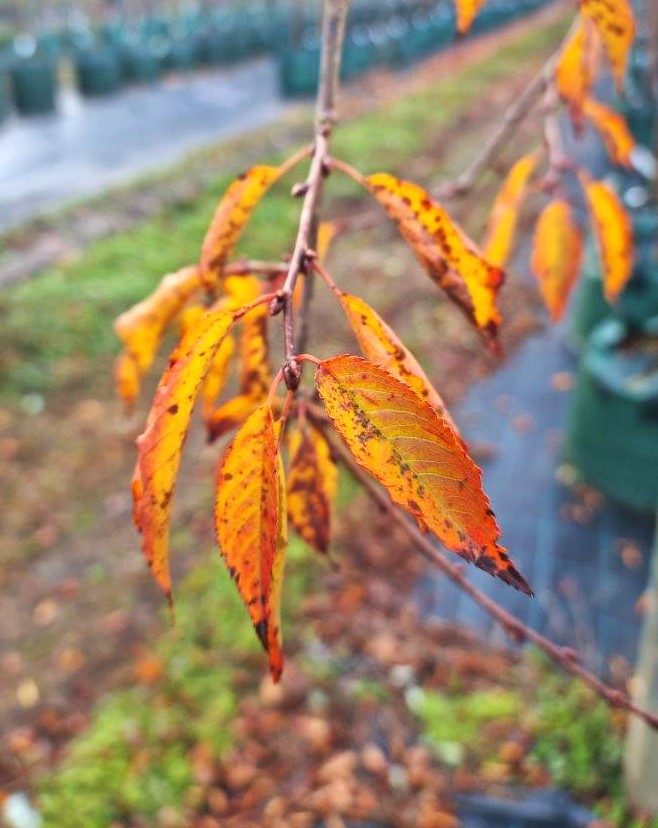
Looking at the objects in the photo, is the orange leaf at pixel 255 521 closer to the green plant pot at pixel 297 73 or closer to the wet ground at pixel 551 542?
the wet ground at pixel 551 542

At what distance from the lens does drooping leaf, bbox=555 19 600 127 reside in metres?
0.82

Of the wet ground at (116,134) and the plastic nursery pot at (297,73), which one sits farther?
the plastic nursery pot at (297,73)

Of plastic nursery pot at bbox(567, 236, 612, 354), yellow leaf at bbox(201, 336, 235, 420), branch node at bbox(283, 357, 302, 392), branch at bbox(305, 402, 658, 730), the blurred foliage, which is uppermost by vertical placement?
branch node at bbox(283, 357, 302, 392)

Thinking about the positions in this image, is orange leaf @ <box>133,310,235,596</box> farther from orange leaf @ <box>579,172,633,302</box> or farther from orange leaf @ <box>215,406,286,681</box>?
orange leaf @ <box>579,172,633,302</box>

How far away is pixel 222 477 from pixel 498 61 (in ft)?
48.4

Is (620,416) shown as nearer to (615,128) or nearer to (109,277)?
(615,128)

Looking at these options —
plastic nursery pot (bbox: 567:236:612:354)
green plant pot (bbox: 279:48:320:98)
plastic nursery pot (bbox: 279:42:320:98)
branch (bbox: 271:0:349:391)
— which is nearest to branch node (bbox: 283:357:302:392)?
branch (bbox: 271:0:349:391)

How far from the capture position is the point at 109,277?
496cm

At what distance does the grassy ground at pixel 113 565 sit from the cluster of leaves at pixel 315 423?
1651 millimetres

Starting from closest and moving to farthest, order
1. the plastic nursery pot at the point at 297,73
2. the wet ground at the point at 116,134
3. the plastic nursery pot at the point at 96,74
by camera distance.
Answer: the wet ground at the point at 116,134 < the plastic nursery pot at the point at 96,74 < the plastic nursery pot at the point at 297,73

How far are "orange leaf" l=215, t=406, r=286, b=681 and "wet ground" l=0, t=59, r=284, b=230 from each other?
6049mm

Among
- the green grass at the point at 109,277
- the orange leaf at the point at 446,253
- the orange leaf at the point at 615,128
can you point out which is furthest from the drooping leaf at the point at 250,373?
the green grass at the point at 109,277

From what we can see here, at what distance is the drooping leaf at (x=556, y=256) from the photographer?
0.92 metres

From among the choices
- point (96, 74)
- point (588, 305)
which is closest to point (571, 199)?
point (588, 305)
